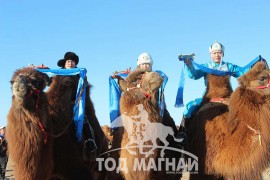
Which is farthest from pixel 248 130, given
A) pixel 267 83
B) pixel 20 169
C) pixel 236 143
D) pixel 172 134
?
pixel 20 169

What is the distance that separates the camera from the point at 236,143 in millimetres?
6125

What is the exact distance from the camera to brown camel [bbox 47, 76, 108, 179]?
646cm

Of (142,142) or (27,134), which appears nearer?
(27,134)

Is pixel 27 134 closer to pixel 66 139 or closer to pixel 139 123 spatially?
pixel 66 139

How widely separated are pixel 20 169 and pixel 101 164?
231cm

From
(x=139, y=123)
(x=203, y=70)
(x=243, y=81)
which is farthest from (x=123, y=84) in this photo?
(x=243, y=81)

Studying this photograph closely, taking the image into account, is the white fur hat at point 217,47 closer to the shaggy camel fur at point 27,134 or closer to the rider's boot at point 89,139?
the rider's boot at point 89,139

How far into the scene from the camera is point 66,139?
6613 mm

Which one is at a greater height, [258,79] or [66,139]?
[258,79]

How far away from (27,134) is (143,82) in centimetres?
187

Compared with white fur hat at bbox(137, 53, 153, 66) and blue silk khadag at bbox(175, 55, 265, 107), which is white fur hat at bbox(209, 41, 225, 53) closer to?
blue silk khadag at bbox(175, 55, 265, 107)

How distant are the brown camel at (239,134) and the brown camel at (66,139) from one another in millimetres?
1987

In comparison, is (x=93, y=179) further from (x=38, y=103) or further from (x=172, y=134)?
(x=38, y=103)

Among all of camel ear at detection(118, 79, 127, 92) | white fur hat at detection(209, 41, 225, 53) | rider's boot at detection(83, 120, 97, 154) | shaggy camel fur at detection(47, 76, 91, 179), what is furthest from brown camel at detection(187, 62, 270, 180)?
shaggy camel fur at detection(47, 76, 91, 179)
